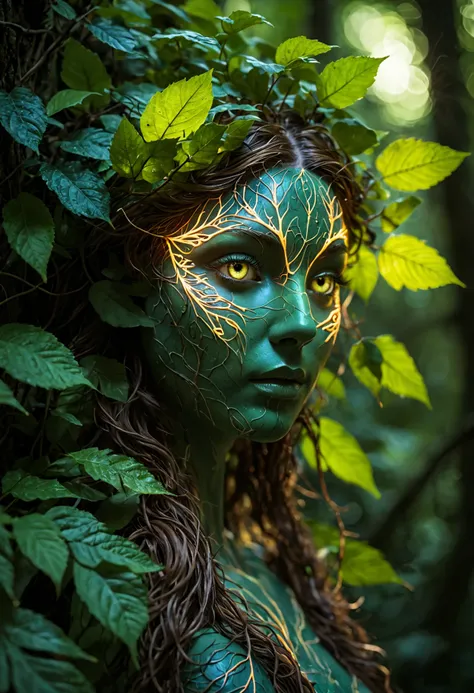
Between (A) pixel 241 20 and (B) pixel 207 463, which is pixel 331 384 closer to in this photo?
(B) pixel 207 463

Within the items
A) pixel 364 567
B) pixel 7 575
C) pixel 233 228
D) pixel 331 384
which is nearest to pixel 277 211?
pixel 233 228

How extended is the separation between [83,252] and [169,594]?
519mm

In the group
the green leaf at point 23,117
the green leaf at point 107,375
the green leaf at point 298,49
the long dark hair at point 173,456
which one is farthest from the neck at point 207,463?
the green leaf at point 298,49

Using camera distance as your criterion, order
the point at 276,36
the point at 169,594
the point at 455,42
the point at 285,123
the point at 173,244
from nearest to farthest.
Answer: the point at 169,594
the point at 173,244
the point at 285,123
the point at 455,42
the point at 276,36

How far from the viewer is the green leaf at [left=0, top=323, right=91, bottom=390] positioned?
2.86 feet

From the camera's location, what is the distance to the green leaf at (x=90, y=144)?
1.07 meters

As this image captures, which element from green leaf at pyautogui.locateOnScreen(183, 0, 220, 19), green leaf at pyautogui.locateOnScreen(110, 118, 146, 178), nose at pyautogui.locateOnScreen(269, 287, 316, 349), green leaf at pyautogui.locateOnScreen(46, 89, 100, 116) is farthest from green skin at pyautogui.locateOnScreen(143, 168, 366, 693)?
green leaf at pyautogui.locateOnScreen(183, 0, 220, 19)

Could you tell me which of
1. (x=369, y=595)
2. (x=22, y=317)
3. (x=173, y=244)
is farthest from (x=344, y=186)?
(x=369, y=595)

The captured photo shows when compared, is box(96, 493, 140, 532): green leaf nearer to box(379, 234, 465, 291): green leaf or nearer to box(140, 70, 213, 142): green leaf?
box(140, 70, 213, 142): green leaf

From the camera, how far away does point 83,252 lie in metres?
1.12

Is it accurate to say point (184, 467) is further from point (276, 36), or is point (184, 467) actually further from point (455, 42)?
point (276, 36)

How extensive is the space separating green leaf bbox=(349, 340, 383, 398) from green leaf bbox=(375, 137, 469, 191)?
0.98ft

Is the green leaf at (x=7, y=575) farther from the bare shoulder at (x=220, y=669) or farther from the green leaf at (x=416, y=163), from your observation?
Answer: the green leaf at (x=416, y=163)

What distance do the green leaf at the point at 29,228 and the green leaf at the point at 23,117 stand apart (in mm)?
75
